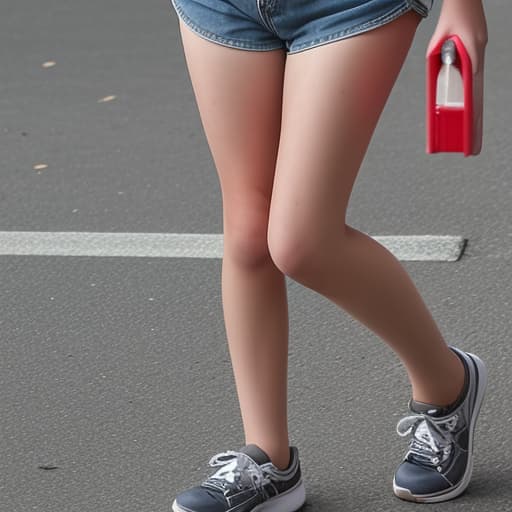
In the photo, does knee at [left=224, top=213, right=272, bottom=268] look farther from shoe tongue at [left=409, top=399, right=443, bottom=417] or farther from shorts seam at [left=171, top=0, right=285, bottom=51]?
shoe tongue at [left=409, top=399, right=443, bottom=417]

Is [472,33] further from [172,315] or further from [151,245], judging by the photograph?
[151,245]

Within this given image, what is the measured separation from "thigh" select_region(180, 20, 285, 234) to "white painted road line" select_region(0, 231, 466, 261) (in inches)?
71.1

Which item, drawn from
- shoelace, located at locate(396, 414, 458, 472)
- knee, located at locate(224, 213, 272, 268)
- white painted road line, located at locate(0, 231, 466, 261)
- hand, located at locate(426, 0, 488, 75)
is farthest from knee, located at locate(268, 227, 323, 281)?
white painted road line, located at locate(0, 231, 466, 261)

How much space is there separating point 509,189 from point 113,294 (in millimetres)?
1636

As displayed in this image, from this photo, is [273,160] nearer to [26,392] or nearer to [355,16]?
[355,16]

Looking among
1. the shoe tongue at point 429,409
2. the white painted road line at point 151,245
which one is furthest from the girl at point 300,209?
the white painted road line at point 151,245

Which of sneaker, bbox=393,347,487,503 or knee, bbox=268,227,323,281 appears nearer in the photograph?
knee, bbox=268,227,323,281

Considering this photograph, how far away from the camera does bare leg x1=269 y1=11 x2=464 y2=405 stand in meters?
2.62

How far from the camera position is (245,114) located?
2.75 metres

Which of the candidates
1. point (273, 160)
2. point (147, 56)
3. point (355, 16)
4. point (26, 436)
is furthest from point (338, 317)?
point (147, 56)

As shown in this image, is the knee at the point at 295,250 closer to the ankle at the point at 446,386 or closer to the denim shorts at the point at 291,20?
the denim shorts at the point at 291,20

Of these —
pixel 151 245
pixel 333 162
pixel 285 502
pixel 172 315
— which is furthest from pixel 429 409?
pixel 151 245

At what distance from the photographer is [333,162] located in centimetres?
266

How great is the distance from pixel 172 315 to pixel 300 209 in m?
1.66
